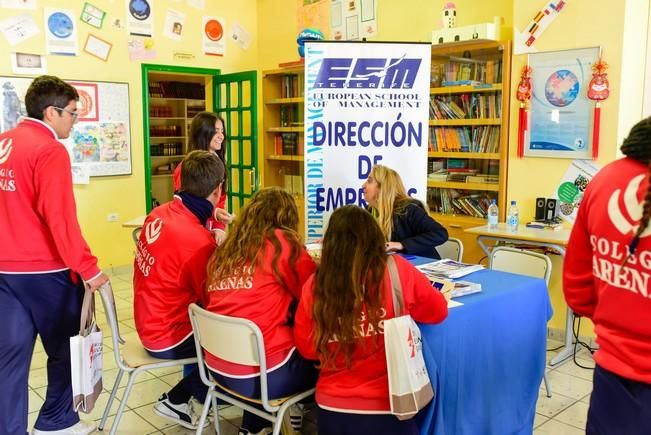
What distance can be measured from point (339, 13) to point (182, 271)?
4156 mm

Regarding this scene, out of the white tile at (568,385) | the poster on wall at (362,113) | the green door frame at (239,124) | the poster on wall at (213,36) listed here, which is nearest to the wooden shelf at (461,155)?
the poster on wall at (362,113)

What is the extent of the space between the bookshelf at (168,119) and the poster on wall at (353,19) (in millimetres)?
2485

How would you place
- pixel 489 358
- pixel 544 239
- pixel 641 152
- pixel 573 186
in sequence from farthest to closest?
pixel 573 186
pixel 544 239
pixel 489 358
pixel 641 152

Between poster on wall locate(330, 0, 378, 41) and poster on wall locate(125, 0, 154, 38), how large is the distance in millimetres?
1818

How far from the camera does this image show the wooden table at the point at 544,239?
3680mm

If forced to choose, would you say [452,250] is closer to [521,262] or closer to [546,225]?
[521,262]

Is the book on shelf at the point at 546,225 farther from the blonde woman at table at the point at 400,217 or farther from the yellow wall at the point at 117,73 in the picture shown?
the yellow wall at the point at 117,73

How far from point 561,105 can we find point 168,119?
18.2 ft

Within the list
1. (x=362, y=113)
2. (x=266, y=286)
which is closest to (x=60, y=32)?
(x=362, y=113)

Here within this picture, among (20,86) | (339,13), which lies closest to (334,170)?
(339,13)

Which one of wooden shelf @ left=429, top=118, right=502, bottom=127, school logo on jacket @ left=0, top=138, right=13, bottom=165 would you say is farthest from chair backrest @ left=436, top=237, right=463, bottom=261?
school logo on jacket @ left=0, top=138, right=13, bottom=165

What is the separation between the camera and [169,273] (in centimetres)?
249

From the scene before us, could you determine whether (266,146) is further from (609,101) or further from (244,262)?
(244,262)

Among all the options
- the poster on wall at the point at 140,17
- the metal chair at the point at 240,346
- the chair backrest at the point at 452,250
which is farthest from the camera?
the poster on wall at the point at 140,17
